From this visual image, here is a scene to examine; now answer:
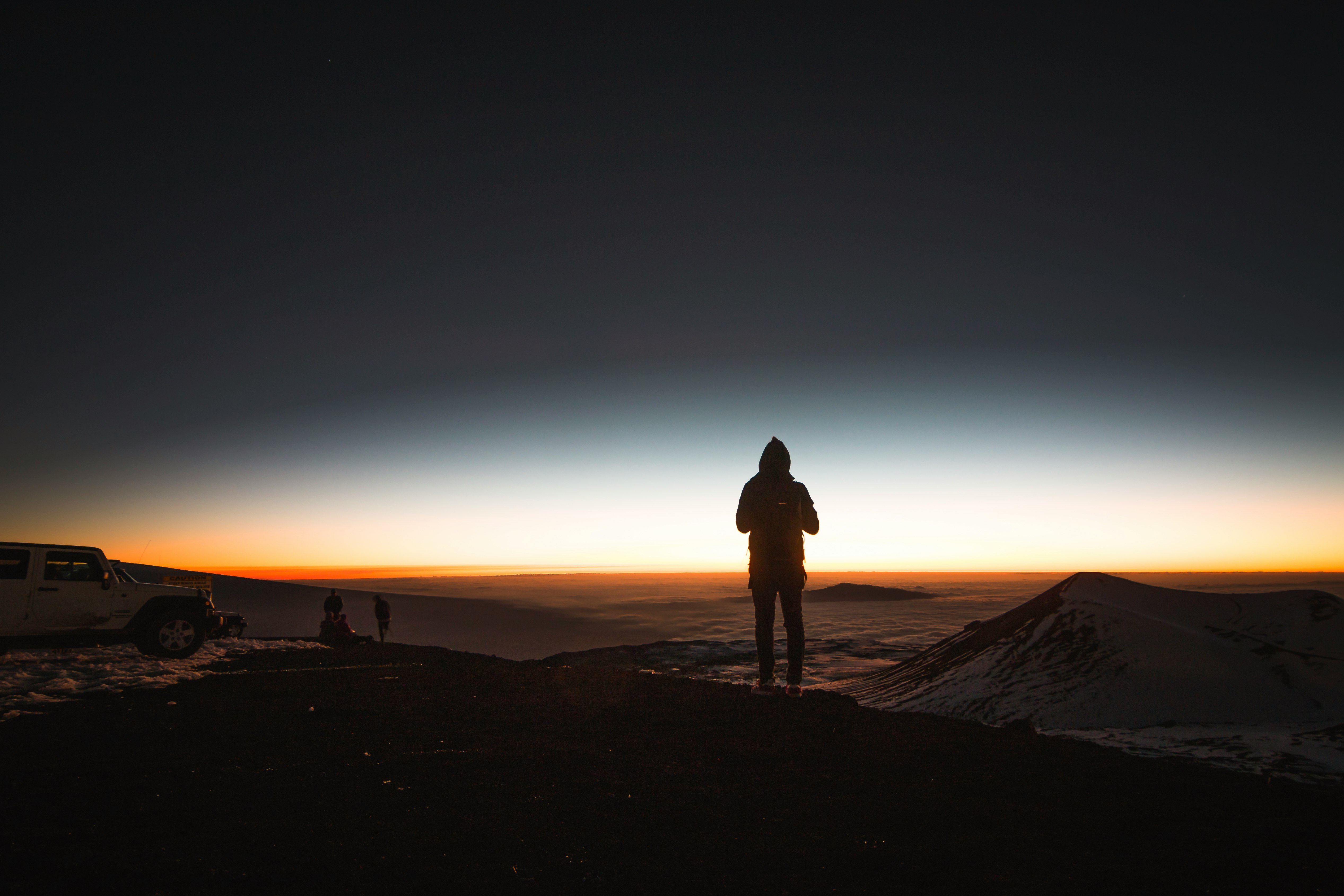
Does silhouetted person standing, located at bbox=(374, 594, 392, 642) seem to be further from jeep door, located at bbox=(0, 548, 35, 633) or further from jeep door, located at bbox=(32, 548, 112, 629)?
jeep door, located at bbox=(0, 548, 35, 633)

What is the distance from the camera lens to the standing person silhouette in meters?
6.35

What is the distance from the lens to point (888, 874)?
2.17 metres

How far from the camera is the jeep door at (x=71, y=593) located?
9227 millimetres

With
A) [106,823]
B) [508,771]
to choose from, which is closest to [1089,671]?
[508,771]

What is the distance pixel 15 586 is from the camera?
9039mm

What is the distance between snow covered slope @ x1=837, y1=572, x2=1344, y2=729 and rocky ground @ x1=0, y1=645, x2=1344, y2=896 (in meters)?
2.11

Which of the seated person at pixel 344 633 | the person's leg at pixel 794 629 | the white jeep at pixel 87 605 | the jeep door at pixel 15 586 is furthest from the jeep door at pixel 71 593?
the person's leg at pixel 794 629

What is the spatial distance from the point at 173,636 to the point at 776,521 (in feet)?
32.3

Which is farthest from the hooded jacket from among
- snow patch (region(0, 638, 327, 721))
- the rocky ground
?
snow patch (region(0, 638, 327, 721))

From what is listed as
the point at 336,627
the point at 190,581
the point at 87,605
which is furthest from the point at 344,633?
the point at 87,605

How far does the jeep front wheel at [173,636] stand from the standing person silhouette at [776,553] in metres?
9.09

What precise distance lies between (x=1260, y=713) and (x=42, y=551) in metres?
14.7

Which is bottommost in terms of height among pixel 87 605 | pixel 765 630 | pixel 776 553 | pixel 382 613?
pixel 382 613

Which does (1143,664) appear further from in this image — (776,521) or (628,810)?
(628,810)
